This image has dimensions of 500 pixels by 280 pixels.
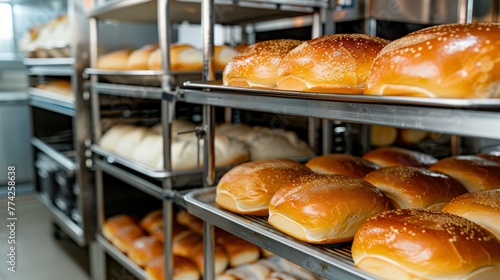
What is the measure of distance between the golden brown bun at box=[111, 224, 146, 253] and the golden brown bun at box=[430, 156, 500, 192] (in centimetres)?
155

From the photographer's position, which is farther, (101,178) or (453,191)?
(101,178)

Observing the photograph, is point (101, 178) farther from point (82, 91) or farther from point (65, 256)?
point (65, 256)

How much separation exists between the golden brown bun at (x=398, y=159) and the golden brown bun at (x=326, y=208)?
0.40 metres

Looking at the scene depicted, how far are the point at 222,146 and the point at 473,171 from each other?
1.03m

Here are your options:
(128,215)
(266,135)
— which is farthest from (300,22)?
(128,215)

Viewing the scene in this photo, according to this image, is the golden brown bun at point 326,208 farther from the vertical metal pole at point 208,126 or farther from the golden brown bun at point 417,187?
the vertical metal pole at point 208,126

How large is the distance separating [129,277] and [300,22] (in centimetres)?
156

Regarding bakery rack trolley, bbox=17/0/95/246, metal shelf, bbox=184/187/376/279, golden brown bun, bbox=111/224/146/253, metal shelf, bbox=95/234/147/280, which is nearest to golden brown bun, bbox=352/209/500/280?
metal shelf, bbox=184/187/376/279

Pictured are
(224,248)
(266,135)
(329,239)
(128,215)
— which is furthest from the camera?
(128,215)

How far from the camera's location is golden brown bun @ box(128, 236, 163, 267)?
7.12 ft

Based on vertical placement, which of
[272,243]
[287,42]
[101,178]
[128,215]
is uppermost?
[287,42]

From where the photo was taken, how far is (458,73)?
79 cm

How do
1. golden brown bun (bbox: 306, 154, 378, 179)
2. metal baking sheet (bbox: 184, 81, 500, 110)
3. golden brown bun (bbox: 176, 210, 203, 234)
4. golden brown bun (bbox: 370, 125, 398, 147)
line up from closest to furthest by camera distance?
metal baking sheet (bbox: 184, 81, 500, 110)
golden brown bun (bbox: 306, 154, 378, 179)
golden brown bun (bbox: 370, 125, 398, 147)
golden brown bun (bbox: 176, 210, 203, 234)

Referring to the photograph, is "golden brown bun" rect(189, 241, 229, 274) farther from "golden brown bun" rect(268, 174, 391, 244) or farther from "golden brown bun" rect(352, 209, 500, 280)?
"golden brown bun" rect(352, 209, 500, 280)
